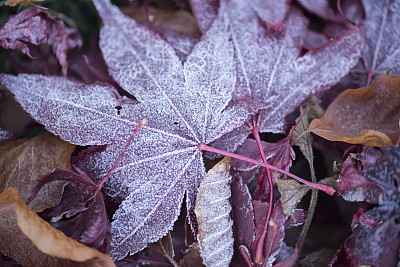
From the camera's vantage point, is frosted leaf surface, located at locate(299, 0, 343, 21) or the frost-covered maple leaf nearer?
the frost-covered maple leaf

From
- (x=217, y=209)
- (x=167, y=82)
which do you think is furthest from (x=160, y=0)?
(x=217, y=209)

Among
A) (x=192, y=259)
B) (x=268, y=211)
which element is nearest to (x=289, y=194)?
(x=268, y=211)

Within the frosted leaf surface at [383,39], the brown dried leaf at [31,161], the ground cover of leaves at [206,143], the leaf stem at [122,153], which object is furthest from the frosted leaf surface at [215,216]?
the frosted leaf surface at [383,39]

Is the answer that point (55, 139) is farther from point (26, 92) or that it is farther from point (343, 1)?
point (343, 1)

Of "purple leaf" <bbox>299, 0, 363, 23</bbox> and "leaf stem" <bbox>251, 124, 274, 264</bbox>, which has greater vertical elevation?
"purple leaf" <bbox>299, 0, 363, 23</bbox>

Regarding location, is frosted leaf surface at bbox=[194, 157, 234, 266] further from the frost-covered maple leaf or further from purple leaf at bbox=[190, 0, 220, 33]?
purple leaf at bbox=[190, 0, 220, 33]

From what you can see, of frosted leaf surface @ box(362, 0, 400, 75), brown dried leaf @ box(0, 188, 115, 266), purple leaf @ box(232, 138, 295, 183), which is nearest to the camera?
brown dried leaf @ box(0, 188, 115, 266)

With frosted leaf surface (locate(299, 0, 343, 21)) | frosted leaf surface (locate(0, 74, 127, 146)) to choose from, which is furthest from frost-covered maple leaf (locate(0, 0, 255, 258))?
frosted leaf surface (locate(299, 0, 343, 21))
